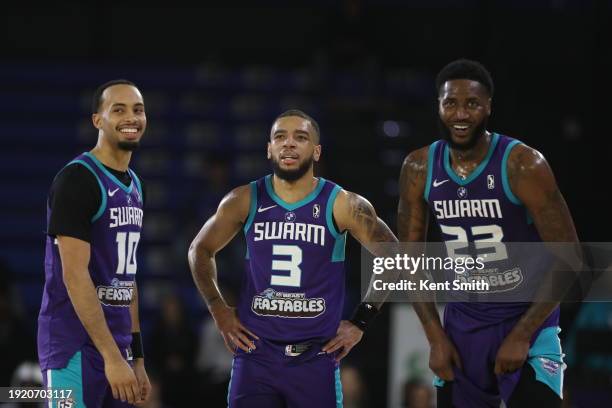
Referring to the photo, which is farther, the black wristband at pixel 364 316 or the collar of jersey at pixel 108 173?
the black wristband at pixel 364 316

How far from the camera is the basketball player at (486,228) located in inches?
199

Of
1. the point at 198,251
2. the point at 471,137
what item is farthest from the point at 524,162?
the point at 198,251

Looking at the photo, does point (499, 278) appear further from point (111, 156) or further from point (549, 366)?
point (111, 156)

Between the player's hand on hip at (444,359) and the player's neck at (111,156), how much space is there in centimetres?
181

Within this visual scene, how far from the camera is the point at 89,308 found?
4930 millimetres

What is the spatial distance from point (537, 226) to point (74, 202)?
220 centimetres

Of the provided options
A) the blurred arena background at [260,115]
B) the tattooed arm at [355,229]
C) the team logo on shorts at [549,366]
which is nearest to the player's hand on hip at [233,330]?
the tattooed arm at [355,229]

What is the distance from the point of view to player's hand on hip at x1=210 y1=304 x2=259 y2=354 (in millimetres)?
5367

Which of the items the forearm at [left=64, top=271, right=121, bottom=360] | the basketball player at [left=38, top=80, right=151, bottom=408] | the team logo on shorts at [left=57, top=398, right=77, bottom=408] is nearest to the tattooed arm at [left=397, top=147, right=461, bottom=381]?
the basketball player at [left=38, top=80, right=151, bottom=408]

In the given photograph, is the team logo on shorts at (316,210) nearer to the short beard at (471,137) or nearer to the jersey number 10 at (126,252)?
the short beard at (471,137)

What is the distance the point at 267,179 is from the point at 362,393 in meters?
3.18

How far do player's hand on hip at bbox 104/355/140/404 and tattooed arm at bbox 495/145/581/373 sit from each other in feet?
5.69

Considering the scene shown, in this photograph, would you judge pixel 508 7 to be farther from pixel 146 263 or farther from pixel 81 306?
pixel 81 306

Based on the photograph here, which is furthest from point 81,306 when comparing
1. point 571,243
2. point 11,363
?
point 11,363
